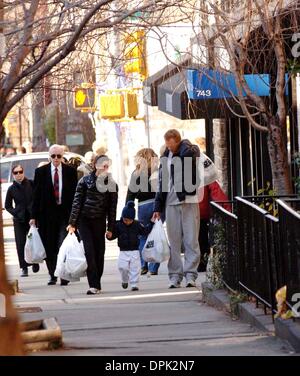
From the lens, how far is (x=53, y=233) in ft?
49.9

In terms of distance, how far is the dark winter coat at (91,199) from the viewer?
13.9 m

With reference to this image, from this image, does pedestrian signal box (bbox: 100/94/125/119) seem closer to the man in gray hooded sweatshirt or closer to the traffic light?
the traffic light

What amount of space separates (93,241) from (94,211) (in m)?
0.38

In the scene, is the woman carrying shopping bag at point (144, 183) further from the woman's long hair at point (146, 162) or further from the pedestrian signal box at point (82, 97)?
the pedestrian signal box at point (82, 97)

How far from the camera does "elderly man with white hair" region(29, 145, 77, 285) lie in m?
15.2

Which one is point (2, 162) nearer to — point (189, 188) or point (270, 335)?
point (189, 188)

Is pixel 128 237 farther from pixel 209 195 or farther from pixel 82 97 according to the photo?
pixel 82 97

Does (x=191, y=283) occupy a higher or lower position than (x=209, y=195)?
lower

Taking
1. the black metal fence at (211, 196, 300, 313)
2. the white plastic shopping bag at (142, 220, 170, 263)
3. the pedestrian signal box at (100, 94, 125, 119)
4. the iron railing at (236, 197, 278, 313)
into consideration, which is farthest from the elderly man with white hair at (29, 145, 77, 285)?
the pedestrian signal box at (100, 94, 125, 119)

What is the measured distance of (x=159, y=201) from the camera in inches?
550

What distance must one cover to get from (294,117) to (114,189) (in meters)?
5.18

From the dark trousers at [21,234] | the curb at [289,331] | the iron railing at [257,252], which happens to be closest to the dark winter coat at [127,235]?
the iron railing at [257,252]

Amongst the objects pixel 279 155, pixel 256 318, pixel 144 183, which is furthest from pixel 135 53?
pixel 256 318
